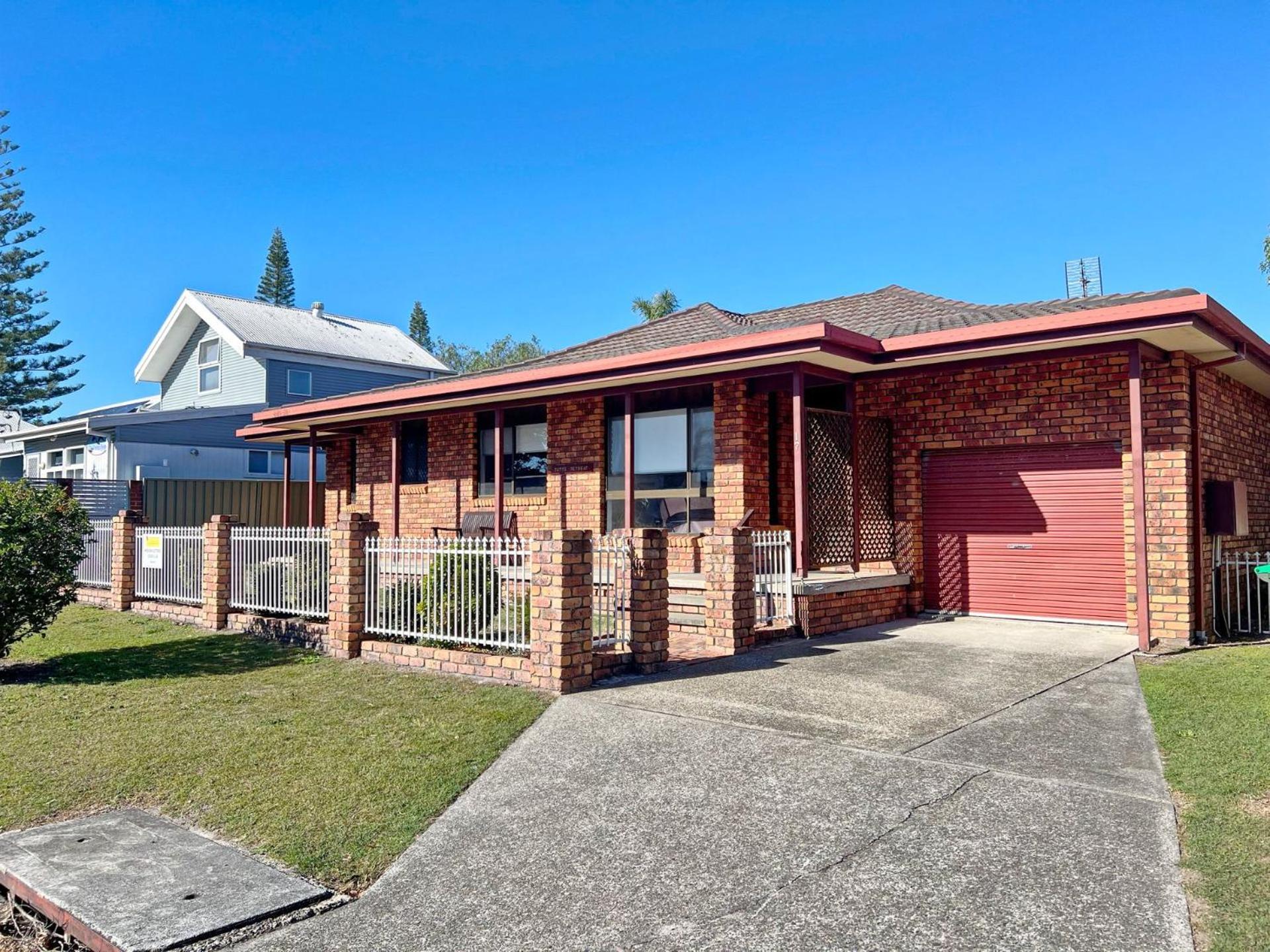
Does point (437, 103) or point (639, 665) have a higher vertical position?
point (437, 103)

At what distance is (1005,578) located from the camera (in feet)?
35.4

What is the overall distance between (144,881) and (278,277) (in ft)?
→ 198

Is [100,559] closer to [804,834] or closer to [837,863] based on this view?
[804,834]

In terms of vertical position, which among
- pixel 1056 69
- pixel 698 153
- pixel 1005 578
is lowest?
pixel 1005 578

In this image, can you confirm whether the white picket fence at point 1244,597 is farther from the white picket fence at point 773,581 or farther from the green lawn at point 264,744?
the green lawn at point 264,744

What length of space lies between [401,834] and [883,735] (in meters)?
3.03

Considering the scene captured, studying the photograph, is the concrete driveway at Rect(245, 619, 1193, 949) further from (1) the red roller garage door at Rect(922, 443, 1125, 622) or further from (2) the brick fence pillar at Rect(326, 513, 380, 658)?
A: (1) the red roller garage door at Rect(922, 443, 1125, 622)

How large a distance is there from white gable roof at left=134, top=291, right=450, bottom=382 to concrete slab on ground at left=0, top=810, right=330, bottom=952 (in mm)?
22992

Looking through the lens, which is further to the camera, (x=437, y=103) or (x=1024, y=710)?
(x=437, y=103)

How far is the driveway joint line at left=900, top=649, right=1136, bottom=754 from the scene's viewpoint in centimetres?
541

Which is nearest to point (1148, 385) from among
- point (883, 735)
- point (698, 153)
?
point (883, 735)

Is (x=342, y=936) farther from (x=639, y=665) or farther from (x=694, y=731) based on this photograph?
(x=639, y=665)

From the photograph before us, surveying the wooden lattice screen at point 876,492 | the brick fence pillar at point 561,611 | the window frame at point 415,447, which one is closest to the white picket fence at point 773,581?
the wooden lattice screen at point 876,492

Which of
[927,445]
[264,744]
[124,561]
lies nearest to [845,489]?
[927,445]
